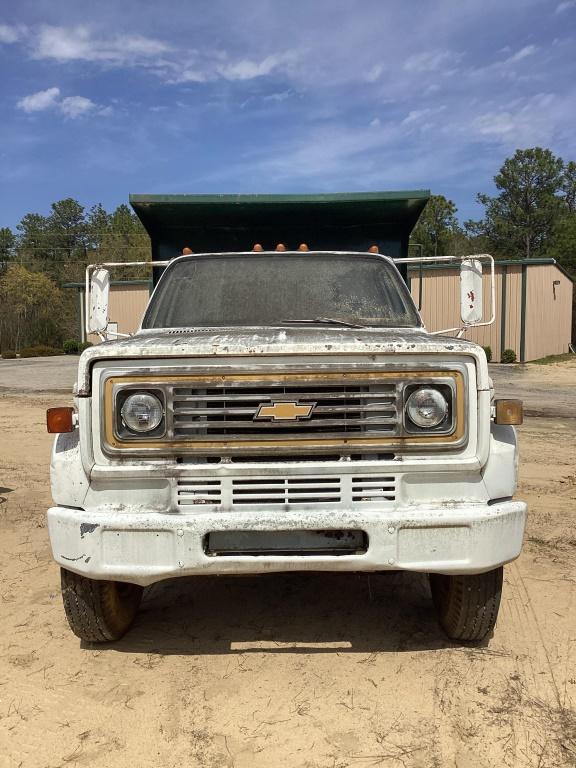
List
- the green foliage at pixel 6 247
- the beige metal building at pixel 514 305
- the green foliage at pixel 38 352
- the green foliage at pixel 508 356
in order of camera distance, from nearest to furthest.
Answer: the green foliage at pixel 508 356 < the beige metal building at pixel 514 305 < the green foliage at pixel 38 352 < the green foliage at pixel 6 247

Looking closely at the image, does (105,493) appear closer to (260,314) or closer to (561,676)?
(260,314)

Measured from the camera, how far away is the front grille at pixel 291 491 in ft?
9.02

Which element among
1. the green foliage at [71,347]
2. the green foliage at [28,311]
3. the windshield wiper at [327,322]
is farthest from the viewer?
the green foliage at [28,311]

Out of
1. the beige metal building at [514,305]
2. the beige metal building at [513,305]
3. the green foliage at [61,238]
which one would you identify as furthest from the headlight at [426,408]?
the green foliage at [61,238]

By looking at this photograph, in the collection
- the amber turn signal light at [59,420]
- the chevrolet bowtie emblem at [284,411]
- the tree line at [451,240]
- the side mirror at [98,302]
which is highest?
the tree line at [451,240]

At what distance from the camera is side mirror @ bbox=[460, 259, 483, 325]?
4031 millimetres

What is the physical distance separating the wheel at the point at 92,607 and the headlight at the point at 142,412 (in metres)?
0.79

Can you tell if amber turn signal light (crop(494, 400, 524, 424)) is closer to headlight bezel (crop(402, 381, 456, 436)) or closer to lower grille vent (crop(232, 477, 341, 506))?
headlight bezel (crop(402, 381, 456, 436))

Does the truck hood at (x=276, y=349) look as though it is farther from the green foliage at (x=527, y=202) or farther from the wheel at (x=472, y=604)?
the green foliage at (x=527, y=202)

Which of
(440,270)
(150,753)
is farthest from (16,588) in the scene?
(440,270)

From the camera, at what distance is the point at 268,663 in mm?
→ 3109

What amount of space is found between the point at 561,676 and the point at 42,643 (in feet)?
8.37

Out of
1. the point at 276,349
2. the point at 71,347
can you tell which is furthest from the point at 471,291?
the point at 71,347

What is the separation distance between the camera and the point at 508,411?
2846mm
